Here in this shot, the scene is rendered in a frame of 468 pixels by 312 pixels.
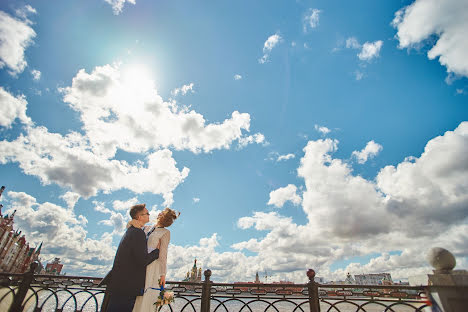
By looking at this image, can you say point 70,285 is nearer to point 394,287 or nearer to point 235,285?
point 235,285

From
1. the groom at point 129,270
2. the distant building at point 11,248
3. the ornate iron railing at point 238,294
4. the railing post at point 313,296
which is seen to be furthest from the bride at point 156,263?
the distant building at point 11,248

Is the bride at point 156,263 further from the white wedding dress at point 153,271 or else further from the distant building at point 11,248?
the distant building at point 11,248

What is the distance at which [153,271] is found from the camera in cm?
352

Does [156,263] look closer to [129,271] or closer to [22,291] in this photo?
[129,271]

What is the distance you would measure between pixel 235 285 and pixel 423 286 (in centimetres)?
345

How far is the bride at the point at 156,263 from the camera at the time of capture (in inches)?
130

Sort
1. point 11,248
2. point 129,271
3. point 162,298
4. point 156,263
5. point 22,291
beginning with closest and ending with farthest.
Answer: point 129,271
point 162,298
point 156,263
point 22,291
point 11,248

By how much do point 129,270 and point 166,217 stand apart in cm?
92

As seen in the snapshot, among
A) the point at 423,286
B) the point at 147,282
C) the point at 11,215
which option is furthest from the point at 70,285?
the point at 11,215

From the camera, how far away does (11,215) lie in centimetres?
7312

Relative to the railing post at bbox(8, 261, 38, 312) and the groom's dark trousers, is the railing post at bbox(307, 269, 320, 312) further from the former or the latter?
the railing post at bbox(8, 261, 38, 312)

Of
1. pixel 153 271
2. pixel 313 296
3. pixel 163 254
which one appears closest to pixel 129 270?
pixel 153 271

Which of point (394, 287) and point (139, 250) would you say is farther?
point (394, 287)

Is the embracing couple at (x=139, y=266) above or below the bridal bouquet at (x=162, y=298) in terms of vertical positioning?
above
